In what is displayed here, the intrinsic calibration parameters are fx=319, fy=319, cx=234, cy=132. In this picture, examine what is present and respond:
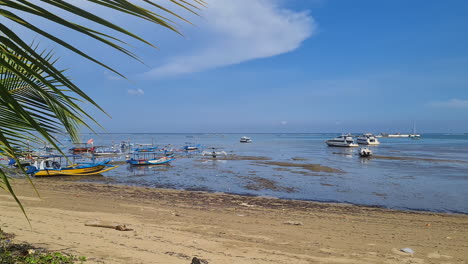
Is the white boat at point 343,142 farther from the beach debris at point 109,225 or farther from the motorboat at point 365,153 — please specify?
the beach debris at point 109,225

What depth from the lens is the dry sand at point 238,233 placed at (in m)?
6.12

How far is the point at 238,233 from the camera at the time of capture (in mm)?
8414

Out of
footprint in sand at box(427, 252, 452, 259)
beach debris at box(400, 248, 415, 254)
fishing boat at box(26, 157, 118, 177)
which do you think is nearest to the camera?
footprint in sand at box(427, 252, 452, 259)

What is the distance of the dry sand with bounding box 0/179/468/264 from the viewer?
20.1 feet

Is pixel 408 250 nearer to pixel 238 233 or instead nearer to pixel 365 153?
pixel 238 233

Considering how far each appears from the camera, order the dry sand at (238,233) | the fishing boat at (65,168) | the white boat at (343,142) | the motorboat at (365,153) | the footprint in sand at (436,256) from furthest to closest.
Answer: the white boat at (343,142) → the motorboat at (365,153) → the fishing boat at (65,168) → the footprint in sand at (436,256) → the dry sand at (238,233)

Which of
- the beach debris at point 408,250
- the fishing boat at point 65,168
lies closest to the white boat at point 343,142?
the fishing boat at point 65,168

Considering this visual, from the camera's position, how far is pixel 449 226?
1140 cm

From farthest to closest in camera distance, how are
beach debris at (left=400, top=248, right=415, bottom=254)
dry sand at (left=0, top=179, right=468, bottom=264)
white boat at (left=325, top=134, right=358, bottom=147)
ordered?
white boat at (left=325, top=134, right=358, bottom=147) < beach debris at (left=400, top=248, right=415, bottom=254) < dry sand at (left=0, top=179, right=468, bottom=264)

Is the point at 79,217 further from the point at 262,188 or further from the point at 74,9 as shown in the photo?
the point at 262,188

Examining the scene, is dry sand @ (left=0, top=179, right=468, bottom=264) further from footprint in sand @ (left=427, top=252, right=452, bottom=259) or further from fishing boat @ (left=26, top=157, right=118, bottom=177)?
fishing boat @ (left=26, top=157, right=118, bottom=177)

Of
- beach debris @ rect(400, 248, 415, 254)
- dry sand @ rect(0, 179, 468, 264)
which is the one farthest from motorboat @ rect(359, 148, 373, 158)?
beach debris @ rect(400, 248, 415, 254)

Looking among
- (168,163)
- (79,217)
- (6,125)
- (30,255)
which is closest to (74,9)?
(6,125)

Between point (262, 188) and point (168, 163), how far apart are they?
16.4 meters
